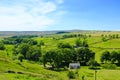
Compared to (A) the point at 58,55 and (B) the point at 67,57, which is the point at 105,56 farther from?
(A) the point at 58,55

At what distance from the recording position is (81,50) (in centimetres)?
15962

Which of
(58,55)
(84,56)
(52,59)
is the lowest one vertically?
(84,56)

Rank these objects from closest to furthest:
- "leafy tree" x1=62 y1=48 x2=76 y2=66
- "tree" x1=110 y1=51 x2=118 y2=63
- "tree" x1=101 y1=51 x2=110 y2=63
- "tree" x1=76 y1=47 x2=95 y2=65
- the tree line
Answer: the tree line, "leafy tree" x1=62 y1=48 x2=76 y2=66, "tree" x1=110 y1=51 x2=118 y2=63, "tree" x1=101 y1=51 x2=110 y2=63, "tree" x1=76 y1=47 x2=95 y2=65

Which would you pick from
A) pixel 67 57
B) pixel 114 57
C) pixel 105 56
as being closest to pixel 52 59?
pixel 67 57

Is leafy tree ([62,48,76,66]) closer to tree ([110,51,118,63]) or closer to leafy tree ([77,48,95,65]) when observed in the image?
leafy tree ([77,48,95,65])

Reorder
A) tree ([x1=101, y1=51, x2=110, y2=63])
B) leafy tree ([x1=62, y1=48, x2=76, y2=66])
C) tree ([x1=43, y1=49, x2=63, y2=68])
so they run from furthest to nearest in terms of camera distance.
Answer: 1. tree ([x1=101, y1=51, x2=110, y2=63])
2. leafy tree ([x1=62, y1=48, x2=76, y2=66])
3. tree ([x1=43, y1=49, x2=63, y2=68])

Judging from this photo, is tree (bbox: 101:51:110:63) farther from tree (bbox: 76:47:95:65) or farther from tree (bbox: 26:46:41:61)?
tree (bbox: 26:46:41:61)

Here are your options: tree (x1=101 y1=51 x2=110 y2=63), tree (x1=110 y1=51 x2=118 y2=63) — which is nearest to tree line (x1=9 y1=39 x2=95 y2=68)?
tree (x1=101 y1=51 x2=110 y2=63)

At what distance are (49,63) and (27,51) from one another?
108 ft

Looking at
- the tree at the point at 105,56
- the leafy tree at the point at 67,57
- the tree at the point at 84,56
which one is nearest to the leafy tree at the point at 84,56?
the tree at the point at 84,56

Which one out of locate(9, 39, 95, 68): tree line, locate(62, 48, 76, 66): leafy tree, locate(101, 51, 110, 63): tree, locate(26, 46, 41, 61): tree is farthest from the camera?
locate(26, 46, 41, 61): tree

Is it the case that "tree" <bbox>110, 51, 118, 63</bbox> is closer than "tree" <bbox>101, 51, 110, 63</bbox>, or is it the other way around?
"tree" <bbox>110, 51, 118, 63</bbox>

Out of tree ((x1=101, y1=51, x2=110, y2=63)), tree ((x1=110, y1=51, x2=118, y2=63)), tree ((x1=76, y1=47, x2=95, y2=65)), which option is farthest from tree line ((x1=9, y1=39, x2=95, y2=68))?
tree ((x1=110, y1=51, x2=118, y2=63))

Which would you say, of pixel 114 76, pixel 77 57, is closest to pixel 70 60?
pixel 77 57
